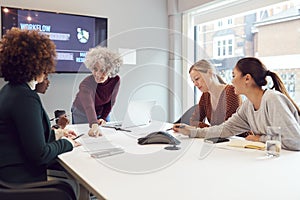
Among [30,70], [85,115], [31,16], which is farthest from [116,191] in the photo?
[31,16]

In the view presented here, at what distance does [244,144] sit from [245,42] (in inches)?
77.2

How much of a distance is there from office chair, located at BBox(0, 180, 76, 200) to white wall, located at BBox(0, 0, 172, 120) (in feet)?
7.47

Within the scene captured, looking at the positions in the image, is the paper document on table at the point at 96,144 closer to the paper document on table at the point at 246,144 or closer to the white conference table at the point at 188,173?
the white conference table at the point at 188,173

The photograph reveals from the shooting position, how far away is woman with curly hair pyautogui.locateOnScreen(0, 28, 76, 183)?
1.25 meters

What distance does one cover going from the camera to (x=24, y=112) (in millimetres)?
1249

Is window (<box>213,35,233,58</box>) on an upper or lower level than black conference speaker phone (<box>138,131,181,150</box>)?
upper

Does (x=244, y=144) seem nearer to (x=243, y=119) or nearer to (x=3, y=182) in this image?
(x=243, y=119)

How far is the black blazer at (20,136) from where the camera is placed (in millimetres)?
1247

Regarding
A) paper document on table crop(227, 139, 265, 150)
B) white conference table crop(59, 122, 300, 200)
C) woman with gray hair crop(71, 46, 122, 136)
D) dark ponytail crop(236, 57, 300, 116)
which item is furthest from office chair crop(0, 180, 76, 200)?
woman with gray hair crop(71, 46, 122, 136)

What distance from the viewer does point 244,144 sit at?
1679mm

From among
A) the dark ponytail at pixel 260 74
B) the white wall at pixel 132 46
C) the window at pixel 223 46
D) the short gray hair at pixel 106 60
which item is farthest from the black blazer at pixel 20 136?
the window at pixel 223 46

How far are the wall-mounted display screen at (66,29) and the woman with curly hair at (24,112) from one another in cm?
171

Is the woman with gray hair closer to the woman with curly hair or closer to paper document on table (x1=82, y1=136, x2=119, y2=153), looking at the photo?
paper document on table (x1=82, y1=136, x2=119, y2=153)

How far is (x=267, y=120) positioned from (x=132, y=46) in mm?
2522
